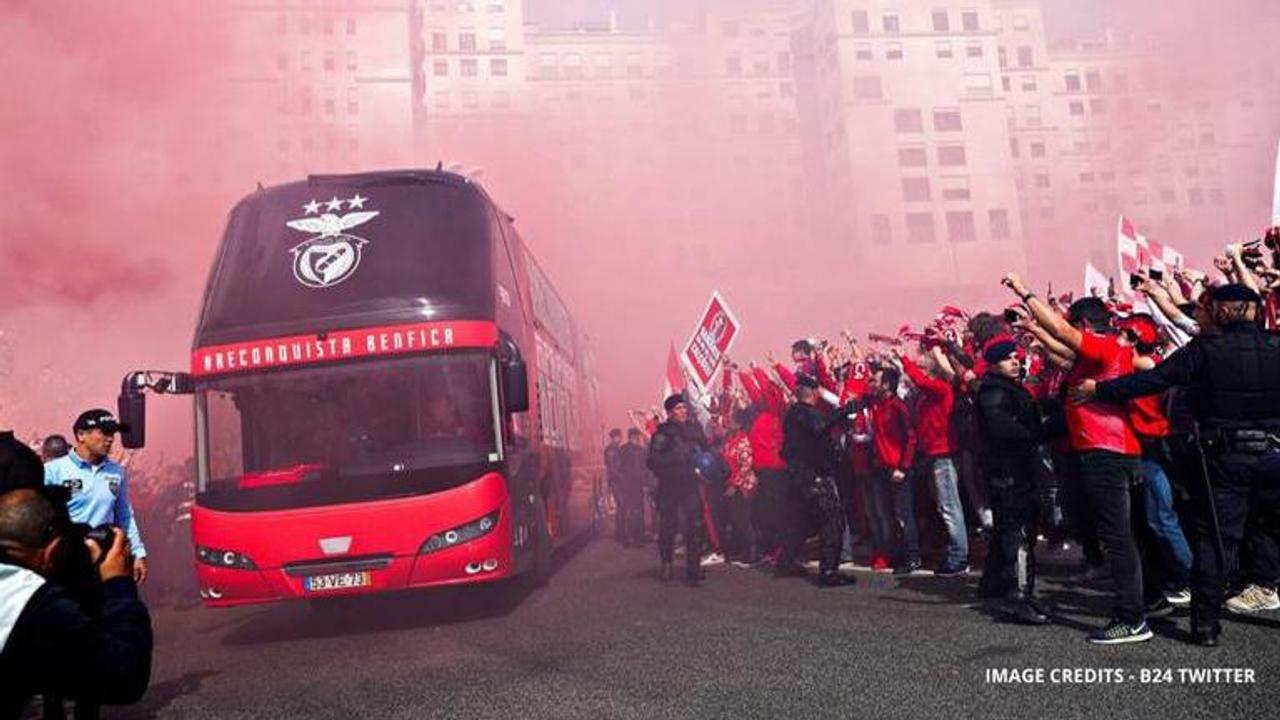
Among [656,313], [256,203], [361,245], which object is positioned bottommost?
[361,245]

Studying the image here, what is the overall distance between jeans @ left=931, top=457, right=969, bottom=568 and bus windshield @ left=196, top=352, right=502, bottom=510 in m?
3.67

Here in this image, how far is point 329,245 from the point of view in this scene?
25.5 feet

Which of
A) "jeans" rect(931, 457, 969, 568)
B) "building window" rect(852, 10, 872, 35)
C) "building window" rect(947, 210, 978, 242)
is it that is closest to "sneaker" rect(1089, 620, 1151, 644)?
"jeans" rect(931, 457, 969, 568)

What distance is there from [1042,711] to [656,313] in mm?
55212

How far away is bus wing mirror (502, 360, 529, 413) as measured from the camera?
283 inches

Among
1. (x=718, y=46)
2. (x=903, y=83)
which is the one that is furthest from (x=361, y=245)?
(x=718, y=46)

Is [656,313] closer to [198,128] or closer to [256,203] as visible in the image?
[198,128]

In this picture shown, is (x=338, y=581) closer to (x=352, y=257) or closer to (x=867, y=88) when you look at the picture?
(x=352, y=257)

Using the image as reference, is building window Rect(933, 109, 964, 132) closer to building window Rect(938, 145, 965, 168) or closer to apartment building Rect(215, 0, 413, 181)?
building window Rect(938, 145, 965, 168)

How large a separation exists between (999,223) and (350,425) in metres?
73.0

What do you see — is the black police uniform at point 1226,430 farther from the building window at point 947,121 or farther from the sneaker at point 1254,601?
the building window at point 947,121

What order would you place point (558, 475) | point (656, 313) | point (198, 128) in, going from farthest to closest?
point (656, 313) < point (198, 128) < point (558, 475)

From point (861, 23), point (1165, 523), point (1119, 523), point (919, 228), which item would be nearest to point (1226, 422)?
point (1119, 523)

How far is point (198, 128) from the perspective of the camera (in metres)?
20.8
